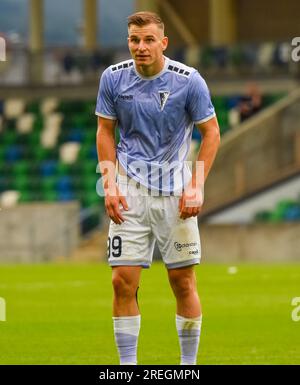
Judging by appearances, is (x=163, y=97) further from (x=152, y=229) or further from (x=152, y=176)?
(x=152, y=229)

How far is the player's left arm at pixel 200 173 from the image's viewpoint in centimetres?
1142

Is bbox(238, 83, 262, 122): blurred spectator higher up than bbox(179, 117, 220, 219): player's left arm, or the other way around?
bbox(179, 117, 220, 219): player's left arm

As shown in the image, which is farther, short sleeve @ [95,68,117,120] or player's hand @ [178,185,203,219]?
short sleeve @ [95,68,117,120]

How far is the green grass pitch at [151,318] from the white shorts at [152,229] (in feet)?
6.93

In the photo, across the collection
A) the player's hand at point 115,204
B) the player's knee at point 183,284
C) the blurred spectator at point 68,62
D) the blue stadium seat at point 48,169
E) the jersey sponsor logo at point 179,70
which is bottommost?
the blue stadium seat at point 48,169

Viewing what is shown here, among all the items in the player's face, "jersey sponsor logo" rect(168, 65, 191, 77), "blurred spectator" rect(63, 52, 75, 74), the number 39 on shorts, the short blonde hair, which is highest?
the short blonde hair

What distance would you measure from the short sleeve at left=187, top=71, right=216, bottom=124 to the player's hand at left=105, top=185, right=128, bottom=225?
0.78 m

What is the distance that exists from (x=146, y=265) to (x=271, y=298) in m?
10.7

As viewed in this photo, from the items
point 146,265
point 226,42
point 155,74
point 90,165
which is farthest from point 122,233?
point 226,42

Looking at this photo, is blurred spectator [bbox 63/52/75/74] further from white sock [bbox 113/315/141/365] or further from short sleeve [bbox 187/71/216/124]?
white sock [bbox 113/315/141/365]

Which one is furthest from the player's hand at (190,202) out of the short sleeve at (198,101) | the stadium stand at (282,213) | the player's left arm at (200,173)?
the stadium stand at (282,213)

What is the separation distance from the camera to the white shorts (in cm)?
1149

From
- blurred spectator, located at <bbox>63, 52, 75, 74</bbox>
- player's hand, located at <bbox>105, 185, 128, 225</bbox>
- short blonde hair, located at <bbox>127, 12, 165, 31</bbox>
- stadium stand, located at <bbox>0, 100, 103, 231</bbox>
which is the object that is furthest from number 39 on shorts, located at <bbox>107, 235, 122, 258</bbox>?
blurred spectator, located at <bbox>63, 52, 75, 74</bbox>

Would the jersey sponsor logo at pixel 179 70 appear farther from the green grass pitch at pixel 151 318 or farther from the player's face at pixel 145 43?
the green grass pitch at pixel 151 318
